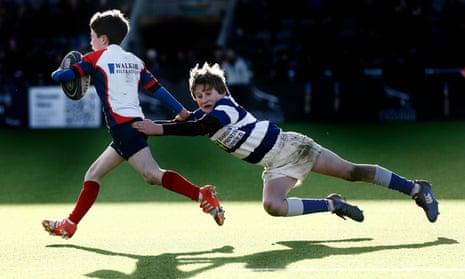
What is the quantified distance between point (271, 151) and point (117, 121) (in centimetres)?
115

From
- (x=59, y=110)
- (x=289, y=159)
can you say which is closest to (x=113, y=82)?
(x=289, y=159)

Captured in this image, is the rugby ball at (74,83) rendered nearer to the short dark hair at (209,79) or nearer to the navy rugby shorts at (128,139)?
the navy rugby shorts at (128,139)

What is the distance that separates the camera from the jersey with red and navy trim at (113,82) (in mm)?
6594

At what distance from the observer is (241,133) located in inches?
253

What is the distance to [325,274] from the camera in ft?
17.0

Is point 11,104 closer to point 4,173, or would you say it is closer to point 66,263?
point 4,173

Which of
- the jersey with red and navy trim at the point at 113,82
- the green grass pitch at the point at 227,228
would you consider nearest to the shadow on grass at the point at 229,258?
the green grass pitch at the point at 227,228

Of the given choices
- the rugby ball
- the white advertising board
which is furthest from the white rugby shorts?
the white advertising board

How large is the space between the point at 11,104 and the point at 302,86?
6170mm

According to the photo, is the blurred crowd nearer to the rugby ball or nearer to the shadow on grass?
the rugby ball

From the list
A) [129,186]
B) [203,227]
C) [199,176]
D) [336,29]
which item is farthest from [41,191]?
[336,29]

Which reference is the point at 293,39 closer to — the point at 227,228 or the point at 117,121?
the point at 227,228

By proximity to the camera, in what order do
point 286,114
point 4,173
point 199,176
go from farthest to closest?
point 286,114 → point 4,173 → point 199,176

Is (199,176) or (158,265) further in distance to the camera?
(199,176)
